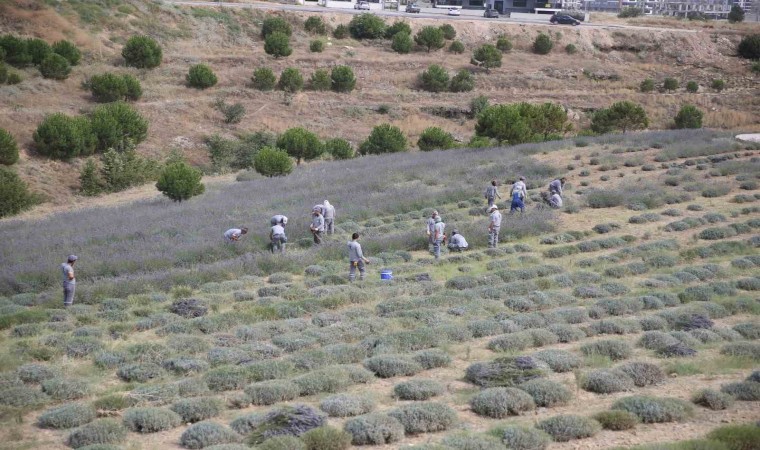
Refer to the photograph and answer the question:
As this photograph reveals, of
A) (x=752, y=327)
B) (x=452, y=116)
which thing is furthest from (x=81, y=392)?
(x=452, y=116)

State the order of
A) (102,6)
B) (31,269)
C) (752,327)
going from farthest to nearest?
(102,6) → (31,269) → (752,327)

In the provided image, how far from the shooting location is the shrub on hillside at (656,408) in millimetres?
11875

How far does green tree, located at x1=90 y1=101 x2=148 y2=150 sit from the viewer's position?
44031 millimetres

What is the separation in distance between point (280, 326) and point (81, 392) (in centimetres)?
451

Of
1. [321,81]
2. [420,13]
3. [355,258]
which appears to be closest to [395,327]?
[355,258]

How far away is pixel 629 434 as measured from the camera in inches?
452

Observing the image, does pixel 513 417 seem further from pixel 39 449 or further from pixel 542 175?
pixel 542 175

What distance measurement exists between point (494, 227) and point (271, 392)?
11.9 metres

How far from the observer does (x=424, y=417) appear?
468 inches

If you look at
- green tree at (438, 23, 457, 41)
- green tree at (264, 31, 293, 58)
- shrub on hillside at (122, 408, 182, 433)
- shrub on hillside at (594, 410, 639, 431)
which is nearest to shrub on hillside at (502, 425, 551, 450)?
shrub on hillside at (594, 410, 639, 431)

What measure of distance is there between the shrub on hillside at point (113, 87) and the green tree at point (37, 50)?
348 cm

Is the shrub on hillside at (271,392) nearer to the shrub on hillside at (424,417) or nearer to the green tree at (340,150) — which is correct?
the shrub on hillside at (424,417)

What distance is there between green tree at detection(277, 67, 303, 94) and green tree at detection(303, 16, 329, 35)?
12.3 metres

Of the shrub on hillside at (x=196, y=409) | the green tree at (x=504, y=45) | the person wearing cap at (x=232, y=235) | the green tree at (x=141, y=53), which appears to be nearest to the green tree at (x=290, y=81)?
the green tree at (x=141, y=53)
